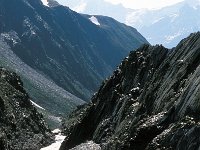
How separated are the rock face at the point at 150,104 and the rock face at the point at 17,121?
1863 centimetres

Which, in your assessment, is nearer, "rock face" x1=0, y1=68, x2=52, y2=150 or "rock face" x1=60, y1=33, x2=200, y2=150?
"rock face" x1=60, y1=33, x2=200, y2=150

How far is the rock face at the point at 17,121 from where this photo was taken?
13290cm

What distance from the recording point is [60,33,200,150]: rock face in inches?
2196

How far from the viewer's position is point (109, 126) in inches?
3762

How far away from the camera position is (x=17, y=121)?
151m

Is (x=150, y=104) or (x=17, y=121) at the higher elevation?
(x=150, y=104)

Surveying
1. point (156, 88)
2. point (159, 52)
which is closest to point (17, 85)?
point (159, 52)

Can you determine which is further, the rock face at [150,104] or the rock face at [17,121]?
the rock face at [17,121]

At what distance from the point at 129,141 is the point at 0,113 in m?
76.2

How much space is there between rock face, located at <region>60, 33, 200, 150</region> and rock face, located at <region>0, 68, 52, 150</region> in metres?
18.6

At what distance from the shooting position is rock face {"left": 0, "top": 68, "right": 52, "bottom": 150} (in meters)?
133

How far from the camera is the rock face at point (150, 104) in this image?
5578 cm

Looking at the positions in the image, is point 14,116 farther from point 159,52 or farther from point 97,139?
point 159,52

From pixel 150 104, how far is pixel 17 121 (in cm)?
8423
